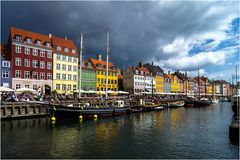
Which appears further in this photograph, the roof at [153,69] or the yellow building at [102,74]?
the roof at [153,69]

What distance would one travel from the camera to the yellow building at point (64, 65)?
66.2 metres

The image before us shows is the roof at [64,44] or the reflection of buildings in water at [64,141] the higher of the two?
the roof at [64,44]

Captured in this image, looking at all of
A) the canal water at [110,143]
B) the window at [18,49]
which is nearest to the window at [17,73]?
the window at [18,49]

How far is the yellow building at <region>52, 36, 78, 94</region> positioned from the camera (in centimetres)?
6619

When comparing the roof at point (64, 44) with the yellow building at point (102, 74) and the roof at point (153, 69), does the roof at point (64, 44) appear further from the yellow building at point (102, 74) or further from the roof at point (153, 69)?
the roof at point (153, 69)

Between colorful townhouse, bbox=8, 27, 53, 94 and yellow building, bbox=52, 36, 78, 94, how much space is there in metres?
1.81

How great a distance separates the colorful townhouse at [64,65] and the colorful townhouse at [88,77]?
17.2 feet

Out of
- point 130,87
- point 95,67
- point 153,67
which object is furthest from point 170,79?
point 95,67

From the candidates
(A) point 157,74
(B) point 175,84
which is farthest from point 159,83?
(B) point 175,84

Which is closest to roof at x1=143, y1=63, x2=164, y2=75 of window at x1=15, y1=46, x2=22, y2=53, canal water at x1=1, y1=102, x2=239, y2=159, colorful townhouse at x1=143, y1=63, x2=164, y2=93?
colorful townhouse at x1=143, y1=63, x2=164, y2=93

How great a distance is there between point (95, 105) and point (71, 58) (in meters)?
28.9

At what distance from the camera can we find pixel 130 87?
9888cm

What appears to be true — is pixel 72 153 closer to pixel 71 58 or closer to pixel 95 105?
pixel 95 105

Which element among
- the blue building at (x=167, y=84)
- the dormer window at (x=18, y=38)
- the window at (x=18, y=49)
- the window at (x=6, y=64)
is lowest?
the blue building at (x=167, y=84)
